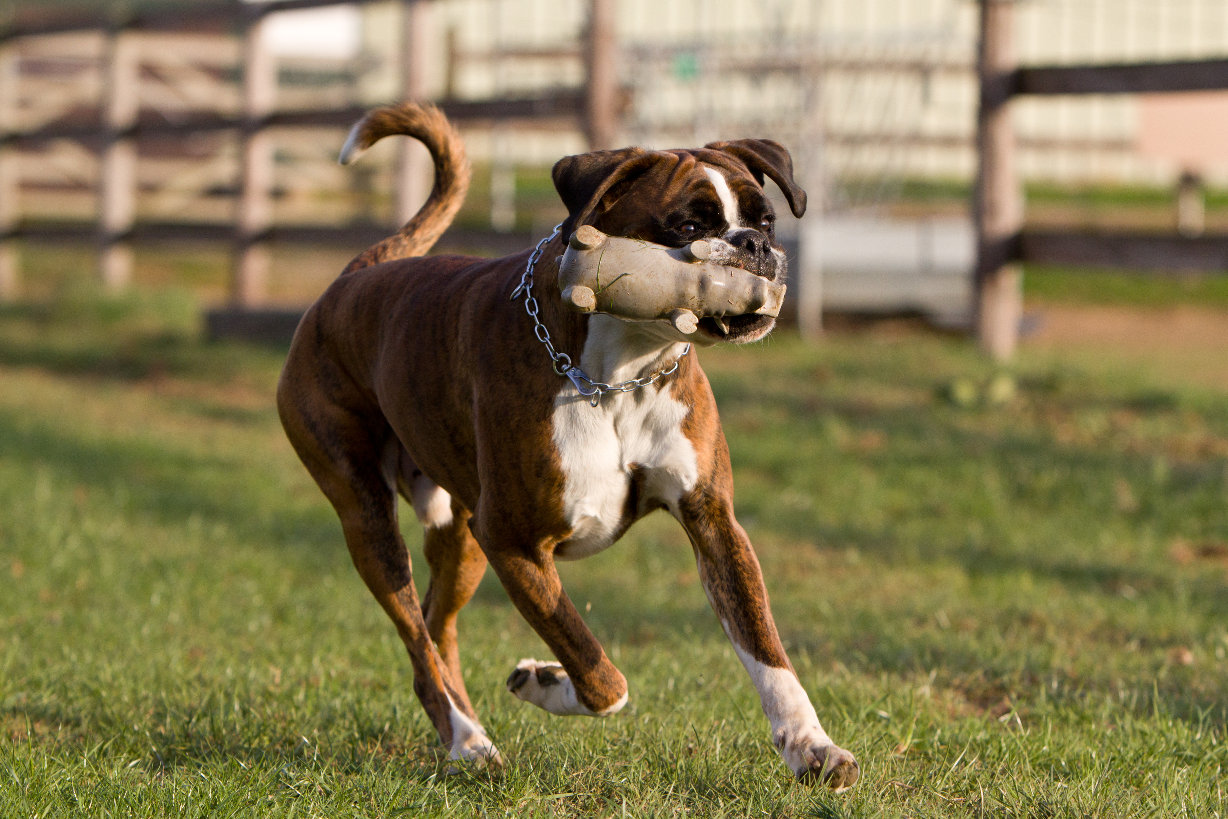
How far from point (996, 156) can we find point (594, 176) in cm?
598

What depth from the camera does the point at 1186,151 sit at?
14656 millimetres

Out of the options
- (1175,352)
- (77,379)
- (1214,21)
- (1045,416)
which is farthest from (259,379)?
(1214,21)

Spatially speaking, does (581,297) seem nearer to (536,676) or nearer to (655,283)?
(655,283)

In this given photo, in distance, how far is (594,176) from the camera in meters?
2.95

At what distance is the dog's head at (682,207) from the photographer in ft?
9.55

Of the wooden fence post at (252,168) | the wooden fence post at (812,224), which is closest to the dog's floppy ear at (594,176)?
the wooden fence post at (812,224)

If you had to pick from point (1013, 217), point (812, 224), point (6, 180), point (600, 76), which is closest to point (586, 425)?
point (1013, 217)

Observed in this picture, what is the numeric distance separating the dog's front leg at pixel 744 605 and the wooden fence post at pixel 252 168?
8.66 m

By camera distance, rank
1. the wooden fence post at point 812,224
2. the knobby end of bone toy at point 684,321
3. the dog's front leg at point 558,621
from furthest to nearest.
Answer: the wooden fence post at point 812,224
the dog's front leg at point 558,621
the knobby end of bone toy at point 684,321

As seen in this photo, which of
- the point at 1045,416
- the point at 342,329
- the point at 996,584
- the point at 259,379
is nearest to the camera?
the point at 342,329

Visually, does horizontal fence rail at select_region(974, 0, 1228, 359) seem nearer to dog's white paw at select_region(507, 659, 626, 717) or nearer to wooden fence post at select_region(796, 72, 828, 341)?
wooden fence post at select_region(796, 72, 828, 341)

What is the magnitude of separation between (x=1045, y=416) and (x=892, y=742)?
4.80 m

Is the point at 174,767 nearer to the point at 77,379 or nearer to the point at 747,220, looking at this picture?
the point at 747,220

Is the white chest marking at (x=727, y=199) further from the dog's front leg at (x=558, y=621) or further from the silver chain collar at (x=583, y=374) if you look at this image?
the dog's front leg at (x=558, y=621)
